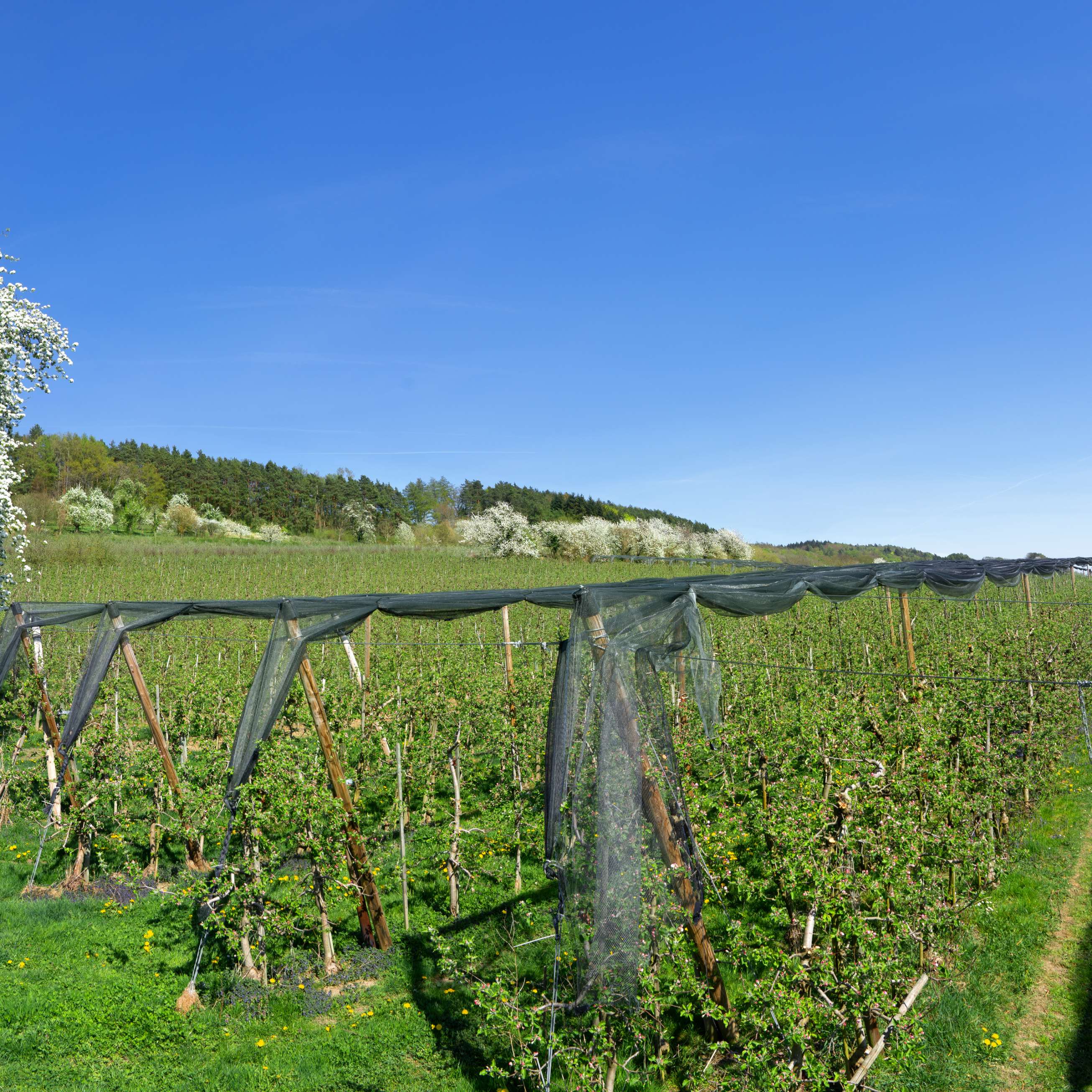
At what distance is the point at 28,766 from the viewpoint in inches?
301

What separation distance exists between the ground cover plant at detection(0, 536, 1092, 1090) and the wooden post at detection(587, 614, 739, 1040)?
0.30 feet

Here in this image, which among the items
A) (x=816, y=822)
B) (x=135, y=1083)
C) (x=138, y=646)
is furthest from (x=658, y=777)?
(x=138, y=646)

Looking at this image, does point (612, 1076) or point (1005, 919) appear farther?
point (1005, 919)

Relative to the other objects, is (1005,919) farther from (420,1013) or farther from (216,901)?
(216,901)

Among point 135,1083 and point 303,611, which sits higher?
point 303,611

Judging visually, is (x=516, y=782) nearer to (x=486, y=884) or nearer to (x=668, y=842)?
(x=486, y=884)

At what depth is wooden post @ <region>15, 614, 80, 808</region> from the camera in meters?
6.52

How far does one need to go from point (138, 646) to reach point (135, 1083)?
1022 cm

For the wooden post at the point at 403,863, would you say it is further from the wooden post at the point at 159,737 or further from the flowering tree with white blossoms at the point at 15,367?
the flowering tree with white blossoms at the point at 15,367

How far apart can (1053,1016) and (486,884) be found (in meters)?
3.61

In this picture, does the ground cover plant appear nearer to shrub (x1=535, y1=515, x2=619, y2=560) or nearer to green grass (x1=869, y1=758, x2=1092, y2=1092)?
green grass (x1=869, y1=758, x2=1092, y2=1092)

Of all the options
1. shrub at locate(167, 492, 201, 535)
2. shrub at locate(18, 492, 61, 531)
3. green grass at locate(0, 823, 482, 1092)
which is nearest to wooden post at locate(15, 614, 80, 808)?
green grass at locate(0, 823, 482, 1092)

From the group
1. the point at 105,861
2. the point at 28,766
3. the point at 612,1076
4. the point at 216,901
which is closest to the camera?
the point at 612,1076

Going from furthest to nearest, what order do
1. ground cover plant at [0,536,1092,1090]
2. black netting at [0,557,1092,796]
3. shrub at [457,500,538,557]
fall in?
shrub at [457,500,538,557], black netting at [0,557,1092,796], ground cover plant at [0,536,1092,1090]
